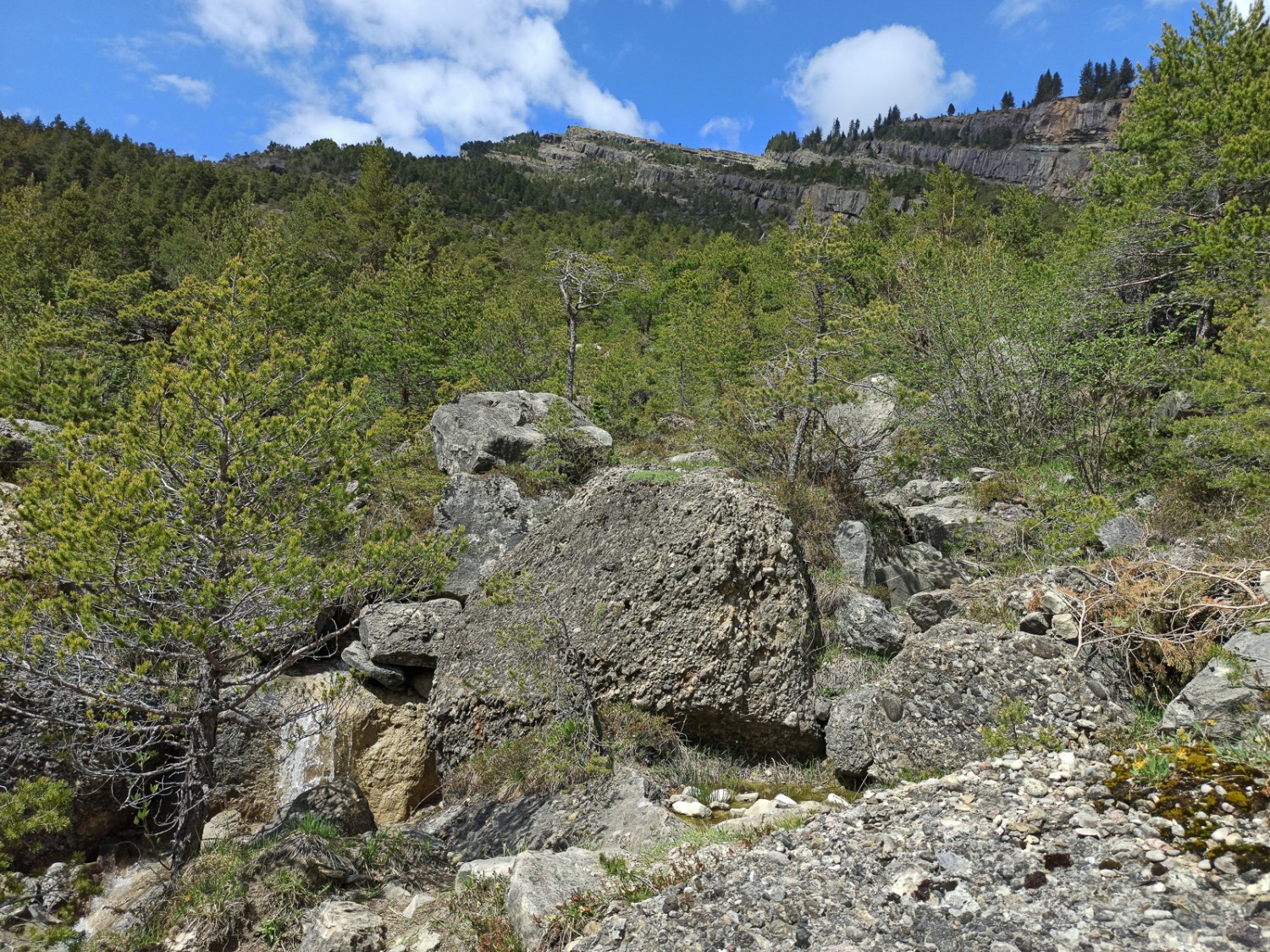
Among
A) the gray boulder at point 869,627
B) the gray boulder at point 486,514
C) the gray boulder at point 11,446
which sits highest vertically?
the gray boulder at point 11,446

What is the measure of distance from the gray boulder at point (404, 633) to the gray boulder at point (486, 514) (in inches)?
55.2

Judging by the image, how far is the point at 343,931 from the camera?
16.0 ft

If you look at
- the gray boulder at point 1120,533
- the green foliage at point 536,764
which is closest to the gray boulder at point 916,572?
the gray boulder at point 1120,533

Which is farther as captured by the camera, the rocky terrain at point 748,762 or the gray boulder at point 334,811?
the gray boulder at point 334,811

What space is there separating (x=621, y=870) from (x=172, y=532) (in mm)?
4618

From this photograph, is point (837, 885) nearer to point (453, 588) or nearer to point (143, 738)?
point (143, 738)

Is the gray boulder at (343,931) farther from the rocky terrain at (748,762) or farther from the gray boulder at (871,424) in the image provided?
the gray boulder at (871,424)

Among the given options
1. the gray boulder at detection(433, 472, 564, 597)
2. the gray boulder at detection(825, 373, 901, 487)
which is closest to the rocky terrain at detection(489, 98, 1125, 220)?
the gray boulder at detection(825, 373, 901, 487)

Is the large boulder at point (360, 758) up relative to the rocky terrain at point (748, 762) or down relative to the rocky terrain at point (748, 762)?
down

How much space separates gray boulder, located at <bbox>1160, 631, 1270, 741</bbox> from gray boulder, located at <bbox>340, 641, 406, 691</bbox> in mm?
10524

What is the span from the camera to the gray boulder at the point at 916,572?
32.4ft

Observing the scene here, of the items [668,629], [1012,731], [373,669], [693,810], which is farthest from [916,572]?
[373,669]

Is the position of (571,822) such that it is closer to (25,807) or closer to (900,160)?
(25,807)

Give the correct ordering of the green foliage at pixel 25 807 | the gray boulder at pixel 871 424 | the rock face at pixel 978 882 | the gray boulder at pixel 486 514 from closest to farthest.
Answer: the rock face at pixel 978 882, the green foliage at pixel 25 807, the gray boulder at pixel 486 514, the gray boulder at pixel 871 424
